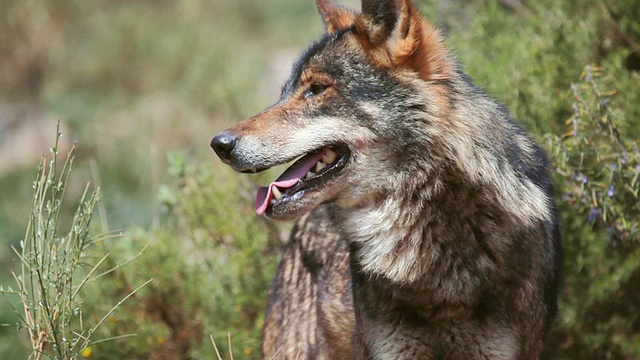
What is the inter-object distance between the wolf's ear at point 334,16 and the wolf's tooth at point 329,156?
0.56 meters

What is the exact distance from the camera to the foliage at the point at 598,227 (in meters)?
4.12

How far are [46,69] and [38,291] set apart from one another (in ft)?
31.9

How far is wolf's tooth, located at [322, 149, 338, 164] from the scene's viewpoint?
11.4 feet

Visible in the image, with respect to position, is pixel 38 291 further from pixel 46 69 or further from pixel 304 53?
pixel 46 69

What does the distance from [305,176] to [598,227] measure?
201cm

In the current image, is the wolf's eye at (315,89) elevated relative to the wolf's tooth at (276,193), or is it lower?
elevated

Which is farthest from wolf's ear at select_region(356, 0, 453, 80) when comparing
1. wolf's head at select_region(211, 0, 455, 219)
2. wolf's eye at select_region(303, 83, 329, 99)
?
wolf's eye at select_region(303, 83, 329, 99)

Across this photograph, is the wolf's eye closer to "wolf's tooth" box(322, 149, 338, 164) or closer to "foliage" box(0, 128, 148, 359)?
"wolf's tooth" box(322, 149, 338, 164)

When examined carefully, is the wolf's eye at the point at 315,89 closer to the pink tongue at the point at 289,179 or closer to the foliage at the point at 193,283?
the pink tongue at the point at 289,179

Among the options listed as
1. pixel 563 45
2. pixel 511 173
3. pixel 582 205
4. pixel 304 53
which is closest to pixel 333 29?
pixel 304 53

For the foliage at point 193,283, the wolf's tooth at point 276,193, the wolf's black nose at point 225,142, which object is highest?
the wolf's black nose at point 225,142

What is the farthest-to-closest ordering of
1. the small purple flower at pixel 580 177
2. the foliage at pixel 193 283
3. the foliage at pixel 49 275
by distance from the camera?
the foliage at pixel 193 283 < the small purple flower at pixel 580 177 < the foliage at pixel 49 275

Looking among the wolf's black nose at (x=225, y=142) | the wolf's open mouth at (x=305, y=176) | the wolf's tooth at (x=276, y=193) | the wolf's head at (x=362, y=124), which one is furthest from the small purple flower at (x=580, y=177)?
the wolf's black nose at (x=225, y=142)

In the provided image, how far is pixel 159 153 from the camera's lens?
36.0 ft
